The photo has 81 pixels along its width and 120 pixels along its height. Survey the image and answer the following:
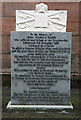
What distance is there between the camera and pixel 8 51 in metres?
6.84

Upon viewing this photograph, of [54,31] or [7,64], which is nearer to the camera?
[54,31]

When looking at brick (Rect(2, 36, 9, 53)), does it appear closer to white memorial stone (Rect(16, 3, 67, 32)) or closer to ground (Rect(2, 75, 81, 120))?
white memorial stone (Rect(16, 3, 67, 32))

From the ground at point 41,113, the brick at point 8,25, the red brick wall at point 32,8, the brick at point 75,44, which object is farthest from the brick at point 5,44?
the ground at point 41,113

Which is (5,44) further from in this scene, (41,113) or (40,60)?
(41,113)

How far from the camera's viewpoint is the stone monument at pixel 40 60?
14.7 ft

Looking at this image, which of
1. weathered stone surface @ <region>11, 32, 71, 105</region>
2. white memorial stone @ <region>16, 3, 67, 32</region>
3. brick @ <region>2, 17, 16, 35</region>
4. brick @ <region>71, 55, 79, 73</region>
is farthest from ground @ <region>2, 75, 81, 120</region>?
brick @ <region>2, 17, 16, 35</region>

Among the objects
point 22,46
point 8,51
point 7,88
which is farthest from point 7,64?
point 22,46

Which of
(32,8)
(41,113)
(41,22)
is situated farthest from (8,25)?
(41,113)

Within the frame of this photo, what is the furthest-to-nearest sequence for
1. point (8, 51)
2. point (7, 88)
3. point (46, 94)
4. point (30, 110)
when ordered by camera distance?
1. point (8, 51)
2. point (7, 88)
3. point (46, 94)
4. point (30, 110)

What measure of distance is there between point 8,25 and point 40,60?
9.30 ft

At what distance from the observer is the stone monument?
14.7 ft

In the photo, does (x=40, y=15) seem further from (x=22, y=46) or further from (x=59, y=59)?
(x=59, y=59)

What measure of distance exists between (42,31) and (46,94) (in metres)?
1.49

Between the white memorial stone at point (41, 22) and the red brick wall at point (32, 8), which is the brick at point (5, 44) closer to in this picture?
the red brick wall at point (32, 8)
